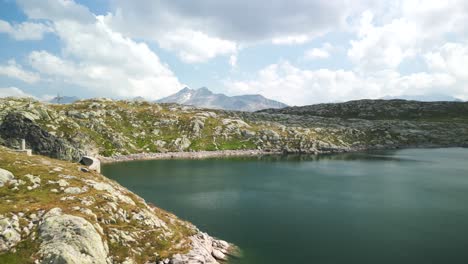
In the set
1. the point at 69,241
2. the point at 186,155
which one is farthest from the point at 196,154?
the point at 69,241

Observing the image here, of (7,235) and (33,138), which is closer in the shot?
(7,235)

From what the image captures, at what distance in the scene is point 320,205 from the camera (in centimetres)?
6269

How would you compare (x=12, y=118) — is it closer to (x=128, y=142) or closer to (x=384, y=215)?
(x=128, y=142)

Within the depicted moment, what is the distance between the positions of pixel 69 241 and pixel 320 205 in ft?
152

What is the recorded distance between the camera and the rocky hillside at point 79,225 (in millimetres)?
29062

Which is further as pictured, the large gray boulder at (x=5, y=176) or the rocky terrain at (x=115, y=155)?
the large gray boulder at (x=5, y=176)

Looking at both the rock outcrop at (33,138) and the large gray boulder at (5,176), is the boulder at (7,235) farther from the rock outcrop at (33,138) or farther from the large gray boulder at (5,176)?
the rock outcrop at (33,138)

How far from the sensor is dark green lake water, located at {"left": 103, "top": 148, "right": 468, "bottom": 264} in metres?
41.2

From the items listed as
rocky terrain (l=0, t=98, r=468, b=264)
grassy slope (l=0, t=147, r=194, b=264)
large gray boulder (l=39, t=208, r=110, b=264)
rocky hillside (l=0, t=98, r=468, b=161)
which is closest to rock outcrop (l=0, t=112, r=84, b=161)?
rocky terrain (l=0, t=98, r=468, b=264)

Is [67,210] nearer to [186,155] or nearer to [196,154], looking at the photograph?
[186,155]

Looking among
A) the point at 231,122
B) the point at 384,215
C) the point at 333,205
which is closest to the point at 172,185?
the point at 333,205

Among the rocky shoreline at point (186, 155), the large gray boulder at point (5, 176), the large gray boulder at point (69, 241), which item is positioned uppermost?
Answer: the large gray boulder at point (5, 176)

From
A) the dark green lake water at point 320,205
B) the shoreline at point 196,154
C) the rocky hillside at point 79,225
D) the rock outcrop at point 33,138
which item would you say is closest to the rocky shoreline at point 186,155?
the shoreline at point 196,154

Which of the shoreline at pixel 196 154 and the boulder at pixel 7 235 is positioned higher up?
the boulder at pixel 7 235
